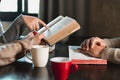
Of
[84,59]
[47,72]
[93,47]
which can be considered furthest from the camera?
[93,47]

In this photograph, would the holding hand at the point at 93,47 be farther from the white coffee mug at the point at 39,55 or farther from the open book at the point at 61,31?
the white coffee mug at the point at 39,55

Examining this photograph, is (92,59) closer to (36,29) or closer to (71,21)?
(71,21)

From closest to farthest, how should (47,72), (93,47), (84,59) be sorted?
(47,72)
(84,59)
(93,47)

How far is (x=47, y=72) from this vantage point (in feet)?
3.43

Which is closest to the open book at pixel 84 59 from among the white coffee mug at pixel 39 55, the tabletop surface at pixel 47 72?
the tabletop surface at pixel 47 72

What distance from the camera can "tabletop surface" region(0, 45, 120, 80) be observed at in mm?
983

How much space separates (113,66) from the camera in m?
1.18

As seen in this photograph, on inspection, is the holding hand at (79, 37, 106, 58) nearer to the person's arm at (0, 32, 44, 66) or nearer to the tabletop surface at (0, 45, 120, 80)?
Result: the tabletop surface at (0, 45, 120, 80)

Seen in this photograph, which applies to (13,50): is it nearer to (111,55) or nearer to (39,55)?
(39,55)

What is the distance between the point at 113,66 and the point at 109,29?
4.36 feet

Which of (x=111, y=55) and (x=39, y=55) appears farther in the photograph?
(x=111, y=55)

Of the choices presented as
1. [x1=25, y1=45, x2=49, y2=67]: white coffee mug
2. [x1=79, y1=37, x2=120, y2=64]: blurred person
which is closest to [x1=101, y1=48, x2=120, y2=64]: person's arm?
[x1=79, y1=37, x2=120, y2=64]: blurred person

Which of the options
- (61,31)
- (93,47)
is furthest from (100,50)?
(61,31)

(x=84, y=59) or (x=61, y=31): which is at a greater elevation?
(x=61, y=31)
